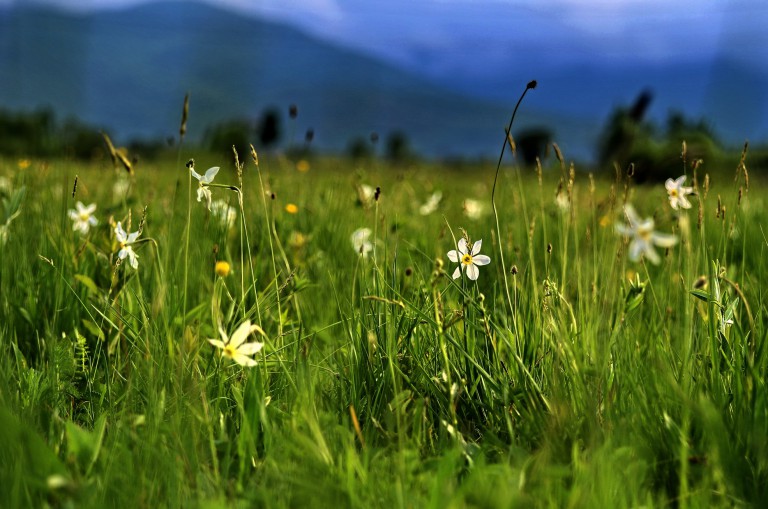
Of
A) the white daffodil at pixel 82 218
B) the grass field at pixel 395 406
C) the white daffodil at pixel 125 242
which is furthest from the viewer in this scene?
the white daffodil at pixel 82 218

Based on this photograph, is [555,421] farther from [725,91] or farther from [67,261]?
[725,91]

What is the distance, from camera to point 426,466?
114 centimetres

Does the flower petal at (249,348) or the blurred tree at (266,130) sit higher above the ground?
the blurred tree at (266,130)

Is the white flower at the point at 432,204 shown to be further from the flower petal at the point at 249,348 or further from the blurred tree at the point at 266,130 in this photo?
the flower petal at the point at 249,348

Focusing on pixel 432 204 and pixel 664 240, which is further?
pixel 432 204

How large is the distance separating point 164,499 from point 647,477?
31.5 inches

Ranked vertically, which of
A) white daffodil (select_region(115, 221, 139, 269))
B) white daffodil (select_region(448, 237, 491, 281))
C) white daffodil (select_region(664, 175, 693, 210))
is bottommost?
white daffodil (select_region(115, 221, 139, 269))

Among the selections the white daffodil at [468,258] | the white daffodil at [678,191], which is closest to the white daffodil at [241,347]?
the white daffodil at [468,258]

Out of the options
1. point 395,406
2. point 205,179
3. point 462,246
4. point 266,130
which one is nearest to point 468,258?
point 462,246

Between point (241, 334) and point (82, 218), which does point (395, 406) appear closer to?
point (241, 334)

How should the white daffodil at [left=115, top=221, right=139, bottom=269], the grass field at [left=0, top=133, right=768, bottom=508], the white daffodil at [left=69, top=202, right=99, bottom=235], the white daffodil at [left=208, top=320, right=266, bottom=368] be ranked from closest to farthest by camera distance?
the grass field at [left=0, top=133, right=768, bottom=508]
the white daffodil at [left=208, top=320, right=266, bottom=368]
the white daffodil at [left=115, top=221, right=139, bottom=269]
the white daffodil at [left=69, top=202, right=99, bottom=235]

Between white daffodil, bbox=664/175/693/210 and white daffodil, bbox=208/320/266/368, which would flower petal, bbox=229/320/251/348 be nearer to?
white daffodil, bbox=208/320/266/368

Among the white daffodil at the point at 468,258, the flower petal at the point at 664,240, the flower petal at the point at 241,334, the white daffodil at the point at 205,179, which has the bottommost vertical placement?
the flower petal at the point at 241,334

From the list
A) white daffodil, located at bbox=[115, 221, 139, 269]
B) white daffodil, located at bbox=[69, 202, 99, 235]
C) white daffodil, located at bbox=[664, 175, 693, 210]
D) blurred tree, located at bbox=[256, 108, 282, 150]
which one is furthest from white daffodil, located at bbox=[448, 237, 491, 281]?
blurred tree, located at bbox=[256, 108, 282, 150]
